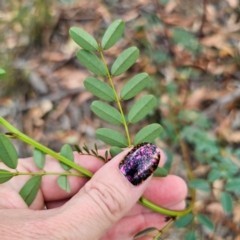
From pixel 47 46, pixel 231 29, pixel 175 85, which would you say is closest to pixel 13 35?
pixel 47 46

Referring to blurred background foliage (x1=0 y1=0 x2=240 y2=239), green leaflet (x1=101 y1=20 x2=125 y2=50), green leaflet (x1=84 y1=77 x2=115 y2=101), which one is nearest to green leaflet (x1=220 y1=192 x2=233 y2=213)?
blurred background foliage (x1=0 y1=0 x2=240 y2=239)

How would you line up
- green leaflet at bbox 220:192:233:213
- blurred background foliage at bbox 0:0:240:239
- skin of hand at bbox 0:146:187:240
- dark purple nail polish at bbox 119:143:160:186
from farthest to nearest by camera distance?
blurred background foliage at bbox 0:0:240:239 < green leaflet at bbox 220:192:233:213 < dark purple nail polish at bbox 119:143:160:186 < skin of hand at bbox 0:146:187:240

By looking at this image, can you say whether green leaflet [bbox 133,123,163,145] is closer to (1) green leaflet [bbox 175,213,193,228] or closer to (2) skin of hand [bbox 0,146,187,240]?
(2) skin of hand [bbox 0,146,187,240]

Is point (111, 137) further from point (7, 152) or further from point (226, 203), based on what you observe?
point (226, 203)

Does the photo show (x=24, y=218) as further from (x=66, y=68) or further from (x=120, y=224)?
(x=66, y=68)

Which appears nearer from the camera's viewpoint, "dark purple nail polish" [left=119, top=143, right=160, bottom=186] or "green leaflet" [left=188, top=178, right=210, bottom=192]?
"dark purple nail polish" [left=119, top=143, right=160, bottom=186]

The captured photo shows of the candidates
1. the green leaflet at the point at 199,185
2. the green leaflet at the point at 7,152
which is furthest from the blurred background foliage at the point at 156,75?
the green leaflet at the point at 7,152

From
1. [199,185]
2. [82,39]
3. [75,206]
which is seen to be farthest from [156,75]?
[75,206]
